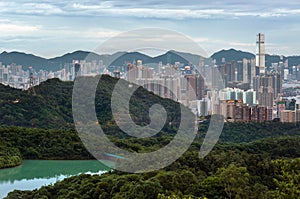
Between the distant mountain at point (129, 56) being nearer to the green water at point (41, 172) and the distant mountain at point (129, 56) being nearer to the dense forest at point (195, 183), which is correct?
the dense forest at point (195, 183)

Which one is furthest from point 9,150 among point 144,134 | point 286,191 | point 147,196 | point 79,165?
point 286,191

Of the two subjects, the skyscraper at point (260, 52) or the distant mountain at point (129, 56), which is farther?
the skyscraper at point (260, 52)

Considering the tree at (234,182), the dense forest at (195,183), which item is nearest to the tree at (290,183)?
the dense forest at (195,183)

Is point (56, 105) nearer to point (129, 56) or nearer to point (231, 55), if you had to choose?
point (129, 56)

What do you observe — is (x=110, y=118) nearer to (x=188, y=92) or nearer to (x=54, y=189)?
(x=188, y=92)

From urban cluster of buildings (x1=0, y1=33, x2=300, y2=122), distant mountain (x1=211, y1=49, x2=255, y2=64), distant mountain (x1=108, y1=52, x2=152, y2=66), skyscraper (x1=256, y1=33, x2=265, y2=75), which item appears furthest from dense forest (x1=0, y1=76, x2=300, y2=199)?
skyscraper (x1=256, y1=33, x2=265, y2=75)

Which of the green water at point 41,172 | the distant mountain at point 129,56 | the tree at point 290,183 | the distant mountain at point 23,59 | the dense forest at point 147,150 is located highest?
the distant mountain at point 23,59

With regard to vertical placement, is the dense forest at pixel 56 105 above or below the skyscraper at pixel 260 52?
below
